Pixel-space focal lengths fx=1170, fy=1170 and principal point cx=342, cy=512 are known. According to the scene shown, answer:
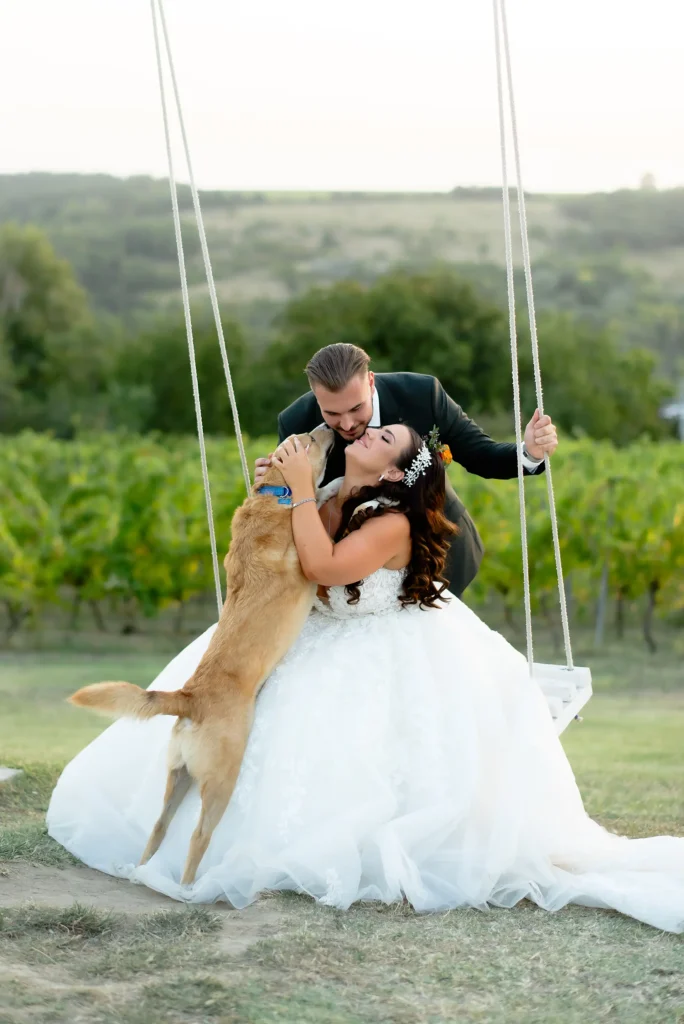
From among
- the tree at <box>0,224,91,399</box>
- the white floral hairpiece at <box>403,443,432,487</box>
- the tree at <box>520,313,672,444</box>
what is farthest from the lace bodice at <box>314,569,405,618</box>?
the tree at <box>0,224,91,399</box>

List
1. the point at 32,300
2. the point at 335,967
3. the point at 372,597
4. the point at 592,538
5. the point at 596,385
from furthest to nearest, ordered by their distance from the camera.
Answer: the point at 32,300 < the point at 596,385 < the point at 592,538 < the point at 372,597 < the point at 335,967

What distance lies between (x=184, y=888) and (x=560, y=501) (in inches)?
268

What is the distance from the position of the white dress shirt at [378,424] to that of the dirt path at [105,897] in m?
1.48

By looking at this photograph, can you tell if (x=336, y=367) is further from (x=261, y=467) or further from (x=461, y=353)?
(x=461, y=353)

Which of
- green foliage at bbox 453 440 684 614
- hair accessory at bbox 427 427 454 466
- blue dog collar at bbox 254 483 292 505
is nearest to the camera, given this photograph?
blue dog collar at bbox 254 483 292 505

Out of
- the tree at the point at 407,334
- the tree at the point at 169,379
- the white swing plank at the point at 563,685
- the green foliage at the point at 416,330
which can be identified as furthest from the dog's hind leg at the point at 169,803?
the tree at the point at 169,379

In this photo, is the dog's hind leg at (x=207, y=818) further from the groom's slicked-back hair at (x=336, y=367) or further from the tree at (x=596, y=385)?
→ the tree at (x=596, y=385)

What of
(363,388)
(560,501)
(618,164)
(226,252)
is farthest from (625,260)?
(363,388)

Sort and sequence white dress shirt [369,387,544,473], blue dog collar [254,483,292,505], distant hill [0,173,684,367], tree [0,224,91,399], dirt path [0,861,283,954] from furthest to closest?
1. distant hill [0,173,684,367]
2. tree [0,224,91,399]
3. white dress shirt [369,387,544,473]
4. blue dog collar [254,483,292,505]
5. dirt path [0,861,283,954]

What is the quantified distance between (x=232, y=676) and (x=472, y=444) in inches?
48.9

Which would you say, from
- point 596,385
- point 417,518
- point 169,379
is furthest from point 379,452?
point 596,385

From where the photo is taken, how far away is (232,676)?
3.28 metres

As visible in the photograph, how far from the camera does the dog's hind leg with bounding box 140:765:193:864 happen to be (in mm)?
3318

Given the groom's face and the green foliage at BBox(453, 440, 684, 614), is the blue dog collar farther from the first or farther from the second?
the green foliage at BBox(453, 440, 684, 614)
